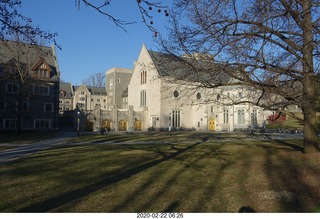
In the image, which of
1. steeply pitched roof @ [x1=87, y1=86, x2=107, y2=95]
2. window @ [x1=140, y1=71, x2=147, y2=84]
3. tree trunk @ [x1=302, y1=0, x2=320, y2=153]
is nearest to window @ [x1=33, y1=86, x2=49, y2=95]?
window @ [x1=140, y1=71, x2=147, y2=84]

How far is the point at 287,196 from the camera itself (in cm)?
759

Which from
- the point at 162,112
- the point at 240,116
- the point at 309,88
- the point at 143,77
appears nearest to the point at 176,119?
the point at 162,112

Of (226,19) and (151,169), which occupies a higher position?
(226,19)

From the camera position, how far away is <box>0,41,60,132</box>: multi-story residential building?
40562 mm

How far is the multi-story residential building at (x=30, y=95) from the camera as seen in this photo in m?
40.6

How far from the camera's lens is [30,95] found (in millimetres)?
40938

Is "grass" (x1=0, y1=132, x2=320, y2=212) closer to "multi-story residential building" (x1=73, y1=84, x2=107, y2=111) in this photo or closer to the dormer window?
the dormer window

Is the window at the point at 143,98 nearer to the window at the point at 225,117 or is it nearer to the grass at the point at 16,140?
the window at the point at 225,117

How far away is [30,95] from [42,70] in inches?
263

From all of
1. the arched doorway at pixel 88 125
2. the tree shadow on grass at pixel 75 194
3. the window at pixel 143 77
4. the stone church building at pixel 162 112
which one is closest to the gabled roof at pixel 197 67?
the tree shadow on grass at pixel 75 194

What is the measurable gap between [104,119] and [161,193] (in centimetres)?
4537

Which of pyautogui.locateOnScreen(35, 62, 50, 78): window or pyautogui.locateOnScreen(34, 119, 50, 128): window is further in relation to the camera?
pyautogui.locateOnScreen(35, 62, 50, 78): window

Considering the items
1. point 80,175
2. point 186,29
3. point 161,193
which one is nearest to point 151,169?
point 80,175

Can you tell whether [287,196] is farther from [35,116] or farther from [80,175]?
[35,116]
